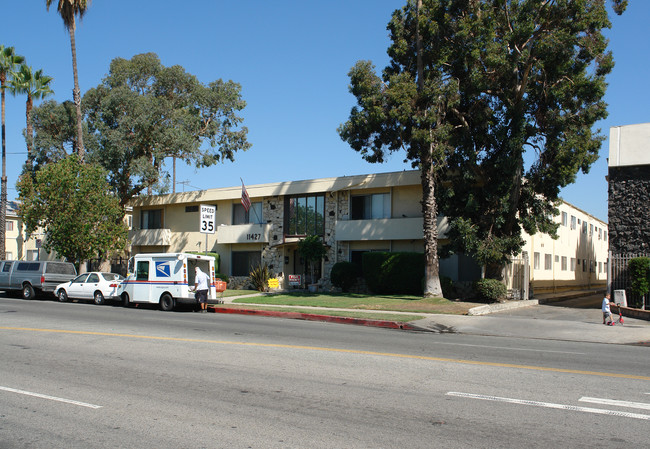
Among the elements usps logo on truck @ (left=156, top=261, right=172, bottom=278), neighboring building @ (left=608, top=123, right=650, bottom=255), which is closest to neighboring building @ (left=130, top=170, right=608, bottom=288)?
neighboring building @ (left=608, top=123, right=650, bottom=255)

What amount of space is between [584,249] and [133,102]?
33.5m

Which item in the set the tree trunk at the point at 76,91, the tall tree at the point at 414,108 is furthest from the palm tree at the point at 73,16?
the tall tree at the point at 414,108

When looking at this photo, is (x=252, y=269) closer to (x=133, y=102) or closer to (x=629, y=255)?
(x=133, y=102)

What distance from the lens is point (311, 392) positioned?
7.83 m

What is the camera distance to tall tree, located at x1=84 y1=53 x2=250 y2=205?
3675 cm

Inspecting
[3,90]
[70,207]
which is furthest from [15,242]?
[70,207]

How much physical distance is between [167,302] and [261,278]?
1105 centimetres

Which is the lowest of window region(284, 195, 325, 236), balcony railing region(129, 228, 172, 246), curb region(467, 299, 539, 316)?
curb region(467, 299, 539, 316)

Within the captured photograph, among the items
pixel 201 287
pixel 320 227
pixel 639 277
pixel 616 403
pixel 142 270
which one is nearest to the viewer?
pixel 616 403

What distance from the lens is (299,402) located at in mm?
7285

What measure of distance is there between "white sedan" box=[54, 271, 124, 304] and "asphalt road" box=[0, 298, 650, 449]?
11.1 m

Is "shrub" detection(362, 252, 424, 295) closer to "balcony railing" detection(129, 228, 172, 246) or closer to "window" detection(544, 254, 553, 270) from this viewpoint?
"window" detection(544, 254, 553, 270)

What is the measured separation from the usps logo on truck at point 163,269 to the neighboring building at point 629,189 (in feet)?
58.3

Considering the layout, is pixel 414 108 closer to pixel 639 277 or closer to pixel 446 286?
pixel 446 286
